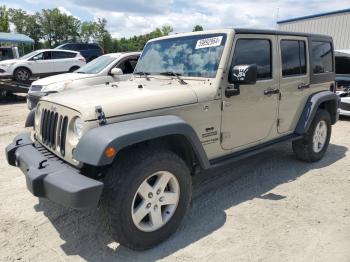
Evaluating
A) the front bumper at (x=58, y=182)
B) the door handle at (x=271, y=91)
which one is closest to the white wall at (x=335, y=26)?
the door handle at (x=271, y=91)

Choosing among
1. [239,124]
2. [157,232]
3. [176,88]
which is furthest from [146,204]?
[239,124]

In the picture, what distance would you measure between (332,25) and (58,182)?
1972 centimetres

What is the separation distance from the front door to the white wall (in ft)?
52.9

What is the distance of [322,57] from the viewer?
5641 mm

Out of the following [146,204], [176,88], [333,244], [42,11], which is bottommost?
[333,244]

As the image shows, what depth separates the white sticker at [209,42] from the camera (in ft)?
13.1

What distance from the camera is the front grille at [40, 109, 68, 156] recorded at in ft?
10.5

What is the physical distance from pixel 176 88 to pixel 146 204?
3.98 feet

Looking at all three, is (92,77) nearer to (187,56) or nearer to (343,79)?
(187,56)

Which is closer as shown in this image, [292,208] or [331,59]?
[292,208]

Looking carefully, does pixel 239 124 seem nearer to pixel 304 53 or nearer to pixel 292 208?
pixel 292 208

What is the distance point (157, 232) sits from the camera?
325cm

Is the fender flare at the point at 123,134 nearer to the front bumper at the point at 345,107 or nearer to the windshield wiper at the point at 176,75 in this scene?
the windshield wiper at the point at 176,75

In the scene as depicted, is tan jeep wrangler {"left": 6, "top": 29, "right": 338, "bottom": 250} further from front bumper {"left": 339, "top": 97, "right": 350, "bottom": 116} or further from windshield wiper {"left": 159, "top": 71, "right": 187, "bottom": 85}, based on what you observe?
front bumper {"left": 339, "top": 97, "right": 350, "bottom": 116}
